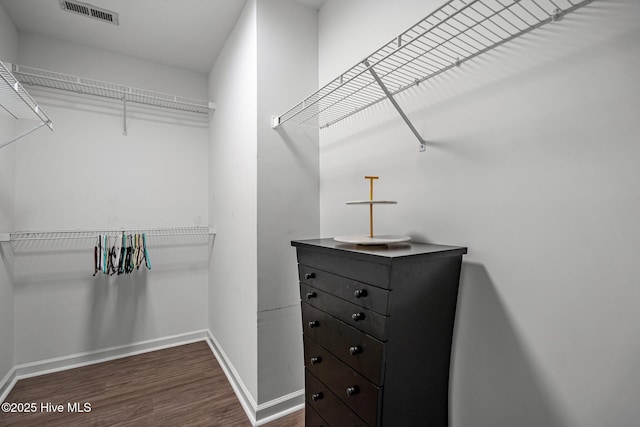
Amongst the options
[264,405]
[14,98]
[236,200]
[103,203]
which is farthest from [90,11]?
[264,405]

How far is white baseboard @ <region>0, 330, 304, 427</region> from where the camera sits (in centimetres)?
180

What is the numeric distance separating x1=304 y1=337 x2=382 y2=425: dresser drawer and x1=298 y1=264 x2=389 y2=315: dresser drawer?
284 millimetres

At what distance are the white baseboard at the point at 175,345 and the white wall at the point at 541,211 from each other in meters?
1.10

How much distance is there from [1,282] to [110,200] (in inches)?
35.0

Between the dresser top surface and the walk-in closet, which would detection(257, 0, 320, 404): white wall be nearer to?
the walk-in closet

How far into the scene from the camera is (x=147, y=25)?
2.21 m

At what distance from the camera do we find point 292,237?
1.92m

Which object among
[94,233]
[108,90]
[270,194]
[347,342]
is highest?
[108,90]

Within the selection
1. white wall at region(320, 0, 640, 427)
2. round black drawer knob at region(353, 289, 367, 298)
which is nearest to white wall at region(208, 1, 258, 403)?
round black drawer knob at region(353, 289, 367, 298)

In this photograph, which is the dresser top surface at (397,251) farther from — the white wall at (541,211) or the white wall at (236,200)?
the white wall at (236,200)

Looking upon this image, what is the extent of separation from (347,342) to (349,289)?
222 mm

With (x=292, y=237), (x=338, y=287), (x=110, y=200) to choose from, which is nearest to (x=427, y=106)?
(x=338, y=287)

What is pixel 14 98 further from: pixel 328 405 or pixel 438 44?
pixel 328 405

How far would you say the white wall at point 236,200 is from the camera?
187 cm
